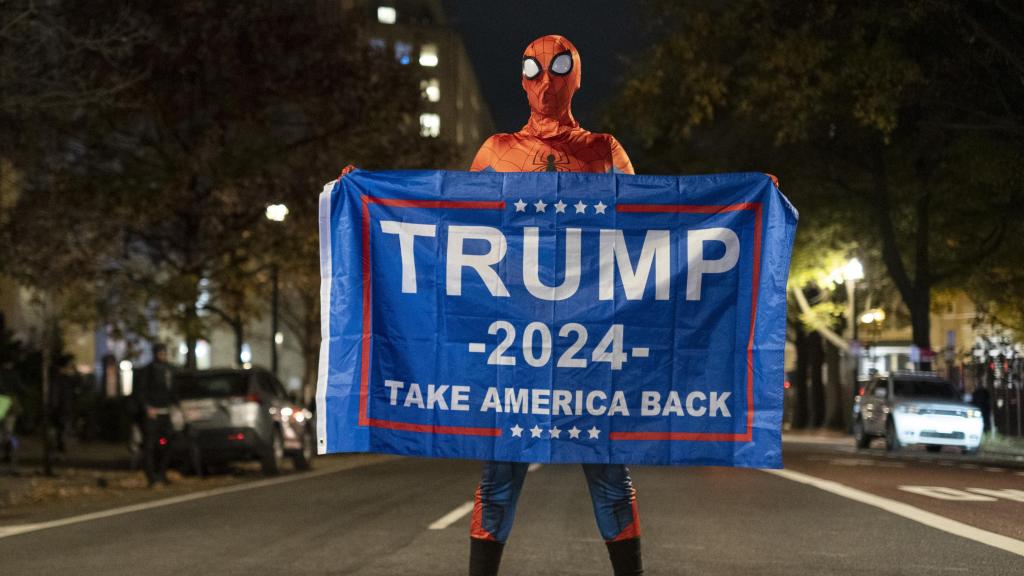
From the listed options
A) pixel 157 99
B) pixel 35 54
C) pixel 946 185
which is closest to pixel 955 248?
pixel 946 185

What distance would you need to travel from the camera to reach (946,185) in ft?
113

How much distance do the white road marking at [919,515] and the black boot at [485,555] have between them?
16.0 ft

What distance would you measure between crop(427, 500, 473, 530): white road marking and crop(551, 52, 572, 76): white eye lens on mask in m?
6.18

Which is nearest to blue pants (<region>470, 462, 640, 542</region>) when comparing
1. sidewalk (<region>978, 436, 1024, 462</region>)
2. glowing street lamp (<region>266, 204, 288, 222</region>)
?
glowing street lamp (<region>266, 204, 288, 222</region>)

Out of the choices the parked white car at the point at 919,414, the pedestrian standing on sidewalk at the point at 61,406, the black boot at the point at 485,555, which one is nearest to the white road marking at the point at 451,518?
the black boot at the point at 485,555

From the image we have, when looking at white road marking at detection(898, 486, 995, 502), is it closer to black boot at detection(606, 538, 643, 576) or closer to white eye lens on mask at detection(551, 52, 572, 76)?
black boot at detection(606, 538, 643, 576)

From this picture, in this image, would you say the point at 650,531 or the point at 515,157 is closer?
the point at 515,157

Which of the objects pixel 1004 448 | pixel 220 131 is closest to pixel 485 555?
pixel 220 131

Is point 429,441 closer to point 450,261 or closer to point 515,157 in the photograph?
point 450,261

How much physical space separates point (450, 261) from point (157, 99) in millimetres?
22434

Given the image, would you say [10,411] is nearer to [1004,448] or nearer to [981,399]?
[1004,448]

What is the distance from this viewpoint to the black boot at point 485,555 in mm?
5625

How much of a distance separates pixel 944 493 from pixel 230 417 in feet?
35.8

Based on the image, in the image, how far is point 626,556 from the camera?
223 inches
